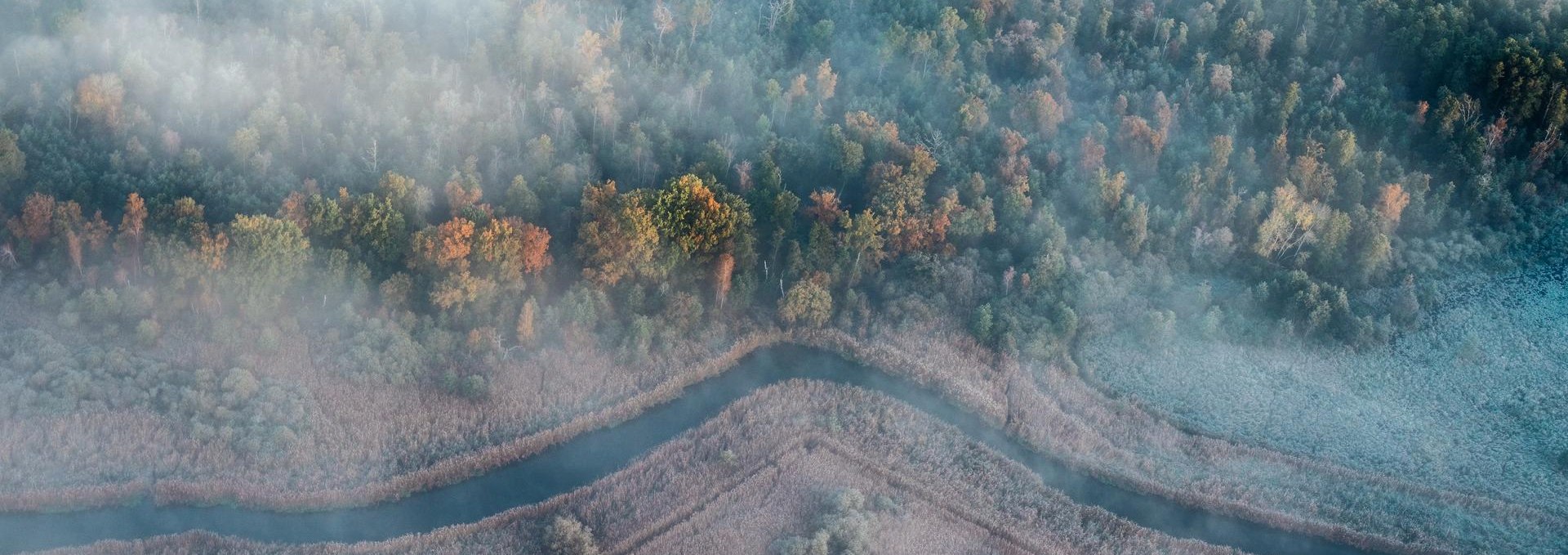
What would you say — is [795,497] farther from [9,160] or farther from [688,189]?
[9,160]

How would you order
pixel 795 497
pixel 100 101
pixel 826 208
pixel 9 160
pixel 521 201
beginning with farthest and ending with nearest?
pixel 826 208, pixel 521 201, pixel 100 101, pixel 9 160, pixel 795 497

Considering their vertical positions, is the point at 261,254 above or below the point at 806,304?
above

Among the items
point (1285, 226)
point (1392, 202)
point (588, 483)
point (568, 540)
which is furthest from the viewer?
point (1392, 202)

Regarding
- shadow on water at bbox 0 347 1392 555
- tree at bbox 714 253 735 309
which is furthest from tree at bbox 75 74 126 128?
tree at bbox 714 253 735 309

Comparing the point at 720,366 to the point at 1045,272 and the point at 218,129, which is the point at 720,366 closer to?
the point at 1045,272

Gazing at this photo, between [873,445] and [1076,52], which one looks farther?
[1076,52]

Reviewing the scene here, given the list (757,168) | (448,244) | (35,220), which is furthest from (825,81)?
(35,220)

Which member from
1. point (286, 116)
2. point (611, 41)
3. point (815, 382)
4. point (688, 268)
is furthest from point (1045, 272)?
point (286, 116)

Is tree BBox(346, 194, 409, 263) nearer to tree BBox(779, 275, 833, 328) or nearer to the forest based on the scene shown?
the forest
